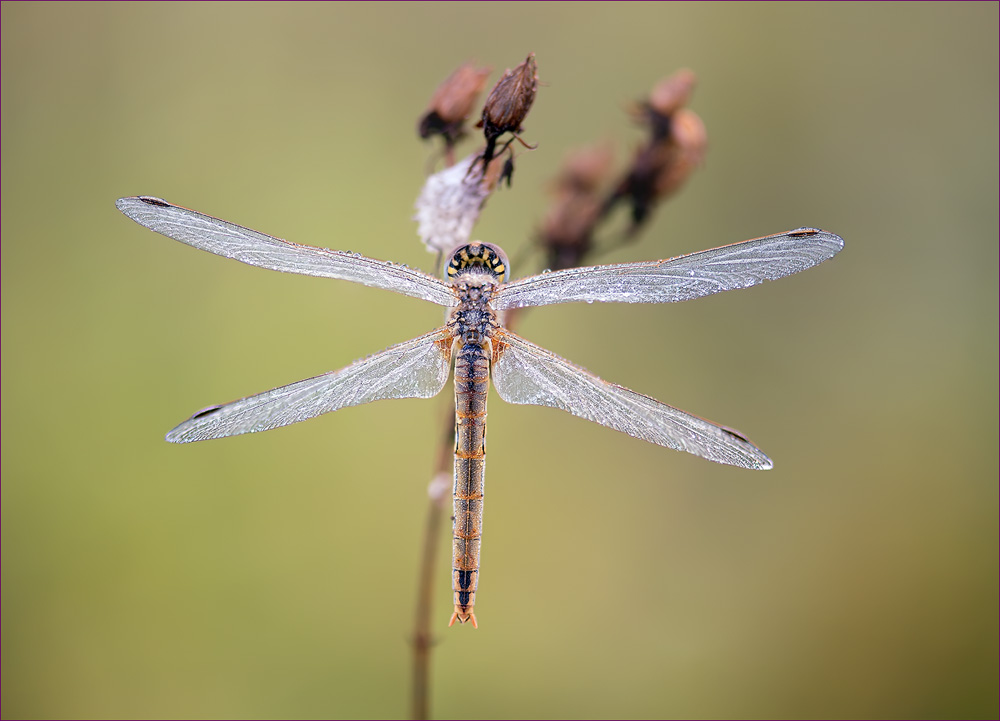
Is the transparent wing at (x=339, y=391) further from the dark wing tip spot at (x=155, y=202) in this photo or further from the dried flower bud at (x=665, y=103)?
the dried flower bud at (x=665, y=103)

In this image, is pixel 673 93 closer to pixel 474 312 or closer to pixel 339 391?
pixel 474 312

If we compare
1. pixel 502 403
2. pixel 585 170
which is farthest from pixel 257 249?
pixel 502 403

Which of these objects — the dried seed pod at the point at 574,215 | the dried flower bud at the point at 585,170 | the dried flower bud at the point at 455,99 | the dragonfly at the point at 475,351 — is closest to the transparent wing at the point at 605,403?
the dragonfly at the point at 475,351

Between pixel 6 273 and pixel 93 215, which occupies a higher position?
pixel 93 215

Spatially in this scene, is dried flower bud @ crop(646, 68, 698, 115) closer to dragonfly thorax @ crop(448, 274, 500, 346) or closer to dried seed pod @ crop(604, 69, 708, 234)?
dried seed pod @ crop(604, 69, 708, 234)

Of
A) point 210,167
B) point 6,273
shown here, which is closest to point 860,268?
point 210,167

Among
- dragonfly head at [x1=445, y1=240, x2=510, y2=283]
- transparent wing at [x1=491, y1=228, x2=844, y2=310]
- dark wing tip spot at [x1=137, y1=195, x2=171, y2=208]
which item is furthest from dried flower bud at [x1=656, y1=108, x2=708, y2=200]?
dark wing tip spot at [x1=137, y1=195, x2=171, y2=208]

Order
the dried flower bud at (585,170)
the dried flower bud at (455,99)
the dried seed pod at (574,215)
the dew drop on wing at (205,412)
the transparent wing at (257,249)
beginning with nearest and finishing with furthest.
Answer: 1. the dew drop on wing at (205,412)
2. the transparent wing at (257,249)
3. the dried flower bud at (455,99)
4. the dried seed pod at (574,215)
5. the dried flower bud at (585,170)

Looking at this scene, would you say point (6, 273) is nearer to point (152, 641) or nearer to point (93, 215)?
point (93, 215)
